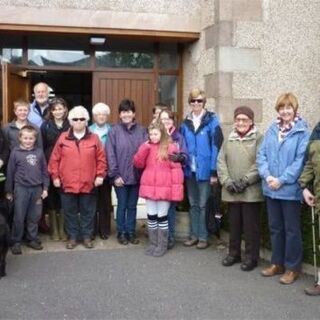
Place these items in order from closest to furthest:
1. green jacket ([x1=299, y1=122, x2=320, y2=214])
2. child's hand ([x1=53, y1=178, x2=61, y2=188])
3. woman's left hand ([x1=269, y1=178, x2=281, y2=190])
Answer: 1. green jacket ([x1=299, y1=122, x2=320, y2=214])
2. woman's left hand ([x1=269, y1=178, x2=281, y2=190])
3. child's hand ([x1=53, y1=178, x2=61, y2=188])

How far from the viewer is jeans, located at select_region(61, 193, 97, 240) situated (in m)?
6.47

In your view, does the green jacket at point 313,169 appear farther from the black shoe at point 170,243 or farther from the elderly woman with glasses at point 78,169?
the elderly woman with glasses at point 78,169

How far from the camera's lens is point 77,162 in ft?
20.8

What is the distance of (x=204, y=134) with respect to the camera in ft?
21.3

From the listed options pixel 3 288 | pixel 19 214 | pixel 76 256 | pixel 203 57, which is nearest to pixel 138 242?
pixel 76 256

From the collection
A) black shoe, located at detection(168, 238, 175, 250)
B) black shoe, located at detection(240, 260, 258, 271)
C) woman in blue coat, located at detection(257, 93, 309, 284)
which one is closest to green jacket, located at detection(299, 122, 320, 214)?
woman in blue coat, located at detection(257, 93, 309, 284)

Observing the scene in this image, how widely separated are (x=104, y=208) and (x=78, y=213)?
1.20 feet

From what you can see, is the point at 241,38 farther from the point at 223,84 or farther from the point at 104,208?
the point at 104,208

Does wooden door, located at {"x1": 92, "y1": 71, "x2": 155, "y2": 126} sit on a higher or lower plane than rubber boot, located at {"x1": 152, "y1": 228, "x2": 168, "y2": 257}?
higher

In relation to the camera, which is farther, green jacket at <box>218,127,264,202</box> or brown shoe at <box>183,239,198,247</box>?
brown shoe at <box>183,239,198,247</box>

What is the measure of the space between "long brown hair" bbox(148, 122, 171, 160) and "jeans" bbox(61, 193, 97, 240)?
101cm

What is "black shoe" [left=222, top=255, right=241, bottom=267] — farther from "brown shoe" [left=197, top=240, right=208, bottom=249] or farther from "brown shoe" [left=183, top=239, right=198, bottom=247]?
"brown shoe" [left=183, top=239, right=198, bottom=247]

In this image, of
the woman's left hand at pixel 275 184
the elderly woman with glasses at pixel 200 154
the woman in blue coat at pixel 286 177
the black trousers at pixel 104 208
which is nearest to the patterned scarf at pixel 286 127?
the woman in blue coat at pixel 286 177

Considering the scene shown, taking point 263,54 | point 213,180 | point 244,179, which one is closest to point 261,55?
point 263,54
